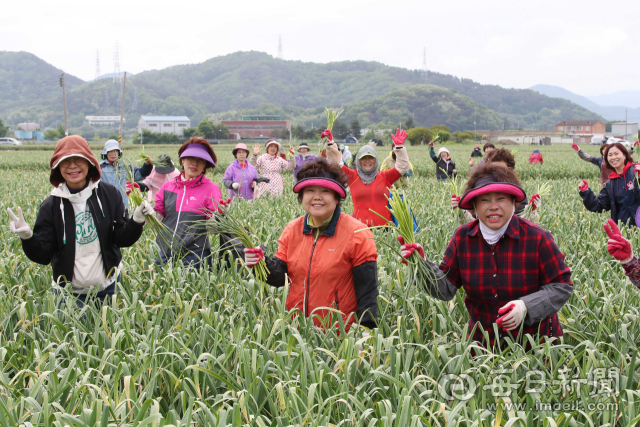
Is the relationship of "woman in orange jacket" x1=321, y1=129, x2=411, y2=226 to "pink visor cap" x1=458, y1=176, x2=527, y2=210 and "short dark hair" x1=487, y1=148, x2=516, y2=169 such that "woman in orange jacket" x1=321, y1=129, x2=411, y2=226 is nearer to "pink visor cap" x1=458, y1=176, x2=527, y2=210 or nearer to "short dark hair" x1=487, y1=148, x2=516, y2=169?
"short dark hair" x1=487, y1=148, x2=516, y2=169

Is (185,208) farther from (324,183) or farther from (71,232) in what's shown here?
(324,183)

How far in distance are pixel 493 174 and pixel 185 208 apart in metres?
2.38

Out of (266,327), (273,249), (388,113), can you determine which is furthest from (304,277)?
(388,113)

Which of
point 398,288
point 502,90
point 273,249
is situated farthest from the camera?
point 502,90

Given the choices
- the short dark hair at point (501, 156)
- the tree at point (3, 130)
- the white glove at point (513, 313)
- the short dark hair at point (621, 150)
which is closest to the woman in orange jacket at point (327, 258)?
the white glove at point (513, 313)

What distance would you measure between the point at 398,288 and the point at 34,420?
6.85 feet

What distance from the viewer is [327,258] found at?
8.78 feet

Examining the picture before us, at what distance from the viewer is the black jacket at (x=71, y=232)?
2961 millimetres

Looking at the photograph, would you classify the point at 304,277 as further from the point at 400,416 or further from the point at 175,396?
the point at 400,416

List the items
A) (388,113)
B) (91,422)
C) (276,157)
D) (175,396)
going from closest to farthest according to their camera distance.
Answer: (91,422) → (175,396) → (276,157) → (388,113)

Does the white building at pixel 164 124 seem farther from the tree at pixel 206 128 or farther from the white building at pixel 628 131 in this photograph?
the white building at pixel 628 131

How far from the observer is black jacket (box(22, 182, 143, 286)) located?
2.96m

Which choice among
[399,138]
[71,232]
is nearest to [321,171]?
[71,232]

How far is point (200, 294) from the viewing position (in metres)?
3.23
